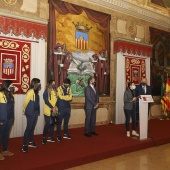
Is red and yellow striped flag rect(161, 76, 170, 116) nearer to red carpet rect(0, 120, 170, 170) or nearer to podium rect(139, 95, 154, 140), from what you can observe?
red carpet rect(0, 120, 170, 170)

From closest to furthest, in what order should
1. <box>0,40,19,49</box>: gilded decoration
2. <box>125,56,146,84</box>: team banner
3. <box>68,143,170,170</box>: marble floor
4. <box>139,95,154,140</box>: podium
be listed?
<box>68,143,170,170</box>: marble floor → <box>139,95,154,140</box>: podium → <box>0,40,19,49</box>: gilded decoration → <box>125,56,146,84</box>: team banner

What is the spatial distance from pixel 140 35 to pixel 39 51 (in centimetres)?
497

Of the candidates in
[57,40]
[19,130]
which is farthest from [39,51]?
[19,130]

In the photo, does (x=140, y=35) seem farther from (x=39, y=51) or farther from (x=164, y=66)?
(x=39, y=51)

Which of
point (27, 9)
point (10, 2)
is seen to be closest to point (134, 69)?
point (27, 9)

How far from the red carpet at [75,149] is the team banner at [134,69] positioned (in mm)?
2833

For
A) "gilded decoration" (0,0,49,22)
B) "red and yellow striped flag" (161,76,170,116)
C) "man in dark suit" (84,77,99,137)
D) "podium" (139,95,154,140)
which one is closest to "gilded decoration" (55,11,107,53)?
"gilded decoration" (0,0,49,22)

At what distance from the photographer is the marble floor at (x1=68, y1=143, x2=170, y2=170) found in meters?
4.19

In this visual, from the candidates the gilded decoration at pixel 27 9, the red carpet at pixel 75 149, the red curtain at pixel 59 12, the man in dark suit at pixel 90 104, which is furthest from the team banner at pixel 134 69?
the gilded decoration at pixel 27 9

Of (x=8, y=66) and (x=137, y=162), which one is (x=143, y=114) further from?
(x=8, y=66)

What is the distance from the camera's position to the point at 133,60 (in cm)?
893

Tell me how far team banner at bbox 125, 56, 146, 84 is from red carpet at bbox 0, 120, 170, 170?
9.29 feet

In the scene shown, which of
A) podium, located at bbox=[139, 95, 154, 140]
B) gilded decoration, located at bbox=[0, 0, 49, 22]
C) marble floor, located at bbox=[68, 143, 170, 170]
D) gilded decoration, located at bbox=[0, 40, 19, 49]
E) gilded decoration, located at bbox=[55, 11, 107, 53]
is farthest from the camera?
gilded decoration, located at bbox=[55, 11, 107, 53]

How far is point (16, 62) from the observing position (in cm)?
598
